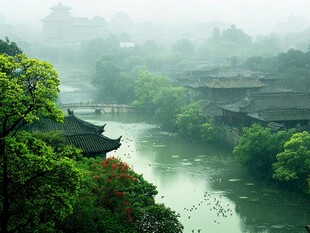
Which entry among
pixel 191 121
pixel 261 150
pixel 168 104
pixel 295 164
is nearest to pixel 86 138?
pixel 295 164

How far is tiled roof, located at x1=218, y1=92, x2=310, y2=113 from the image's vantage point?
39.3 meters

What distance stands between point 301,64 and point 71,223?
5113cm

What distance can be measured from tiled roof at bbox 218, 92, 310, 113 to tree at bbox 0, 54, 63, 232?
1137 inches

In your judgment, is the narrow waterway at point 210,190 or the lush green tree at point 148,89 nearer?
the narrow waterway at point 210,190

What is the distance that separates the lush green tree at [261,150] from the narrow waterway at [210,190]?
0.77m

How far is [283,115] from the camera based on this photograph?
120ft

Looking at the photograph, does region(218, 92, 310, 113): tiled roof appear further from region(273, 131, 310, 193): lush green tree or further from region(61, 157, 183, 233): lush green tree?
region(61, 157, 183, 233): lush green tree

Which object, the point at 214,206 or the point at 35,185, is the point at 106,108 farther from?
the point at 35,185

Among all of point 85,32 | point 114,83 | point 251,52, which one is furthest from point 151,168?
point 85,32

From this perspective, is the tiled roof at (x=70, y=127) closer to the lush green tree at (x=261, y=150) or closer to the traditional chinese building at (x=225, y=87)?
the lush green tree at (x=261, y=150)

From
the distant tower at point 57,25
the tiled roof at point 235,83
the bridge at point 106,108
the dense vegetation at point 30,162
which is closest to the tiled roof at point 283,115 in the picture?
the tiled roof at point 235,83

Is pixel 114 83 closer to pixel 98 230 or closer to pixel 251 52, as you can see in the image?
pixel 251 52

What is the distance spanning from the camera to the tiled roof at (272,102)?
39281 mm

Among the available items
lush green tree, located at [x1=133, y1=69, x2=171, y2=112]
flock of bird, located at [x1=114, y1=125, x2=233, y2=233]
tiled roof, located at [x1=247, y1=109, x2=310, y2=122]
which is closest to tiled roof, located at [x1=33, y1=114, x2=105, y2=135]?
flock of bird, located at [x1=114, y1=125, x2=233, y2=233]
